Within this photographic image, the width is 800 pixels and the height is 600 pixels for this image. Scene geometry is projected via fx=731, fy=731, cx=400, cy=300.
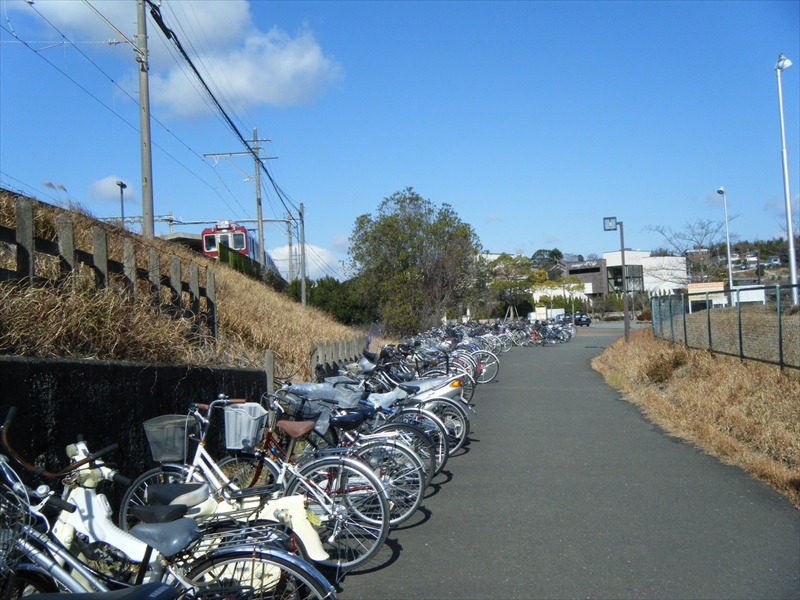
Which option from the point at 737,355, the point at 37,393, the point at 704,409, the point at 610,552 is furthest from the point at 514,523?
the point at 737,355

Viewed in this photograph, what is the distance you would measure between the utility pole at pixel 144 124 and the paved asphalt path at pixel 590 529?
8.03m

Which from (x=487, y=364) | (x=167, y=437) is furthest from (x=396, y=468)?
(x=487, y=364)

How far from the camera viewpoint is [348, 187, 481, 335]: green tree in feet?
87.0

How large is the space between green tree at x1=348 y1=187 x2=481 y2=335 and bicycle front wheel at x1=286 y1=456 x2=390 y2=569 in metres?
20.9

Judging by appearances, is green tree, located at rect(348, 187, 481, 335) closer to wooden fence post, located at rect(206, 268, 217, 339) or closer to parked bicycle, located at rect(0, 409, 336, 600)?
wooden fence post, located at rect(206, 268, 217, 339)

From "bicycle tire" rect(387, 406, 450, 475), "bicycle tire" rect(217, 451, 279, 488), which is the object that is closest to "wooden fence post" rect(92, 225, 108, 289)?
"bicycle tire" rect(217, 451, 279, 488)

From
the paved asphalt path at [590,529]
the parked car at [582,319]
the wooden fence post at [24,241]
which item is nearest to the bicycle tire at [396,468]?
the paved asphalt path at [590,529]

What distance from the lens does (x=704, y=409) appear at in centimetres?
1030

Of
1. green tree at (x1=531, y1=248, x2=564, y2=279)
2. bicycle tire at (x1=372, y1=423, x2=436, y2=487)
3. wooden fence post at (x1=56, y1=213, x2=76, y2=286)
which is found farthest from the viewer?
green tree at (x1=531, y1=248, x2=564, y2=279)

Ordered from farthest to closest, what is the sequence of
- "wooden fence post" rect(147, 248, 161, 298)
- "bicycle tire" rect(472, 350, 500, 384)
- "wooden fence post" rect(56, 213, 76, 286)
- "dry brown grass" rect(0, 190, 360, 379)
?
"bicycle tire" rect(472, 350, 500, 384)
"wooden fence post" rect(147, 248, 161, 298)
"wooden fence post" rect(56, 213, 76, 286)
"dry brown grass" rect(0, 190, 360, 379)

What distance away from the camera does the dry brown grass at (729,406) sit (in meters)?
7.61

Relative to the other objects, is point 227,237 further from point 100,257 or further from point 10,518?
point 10,518

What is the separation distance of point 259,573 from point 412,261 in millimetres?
24566

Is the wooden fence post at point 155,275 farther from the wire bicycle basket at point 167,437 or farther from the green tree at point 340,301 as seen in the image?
the green tree at point 340,301
